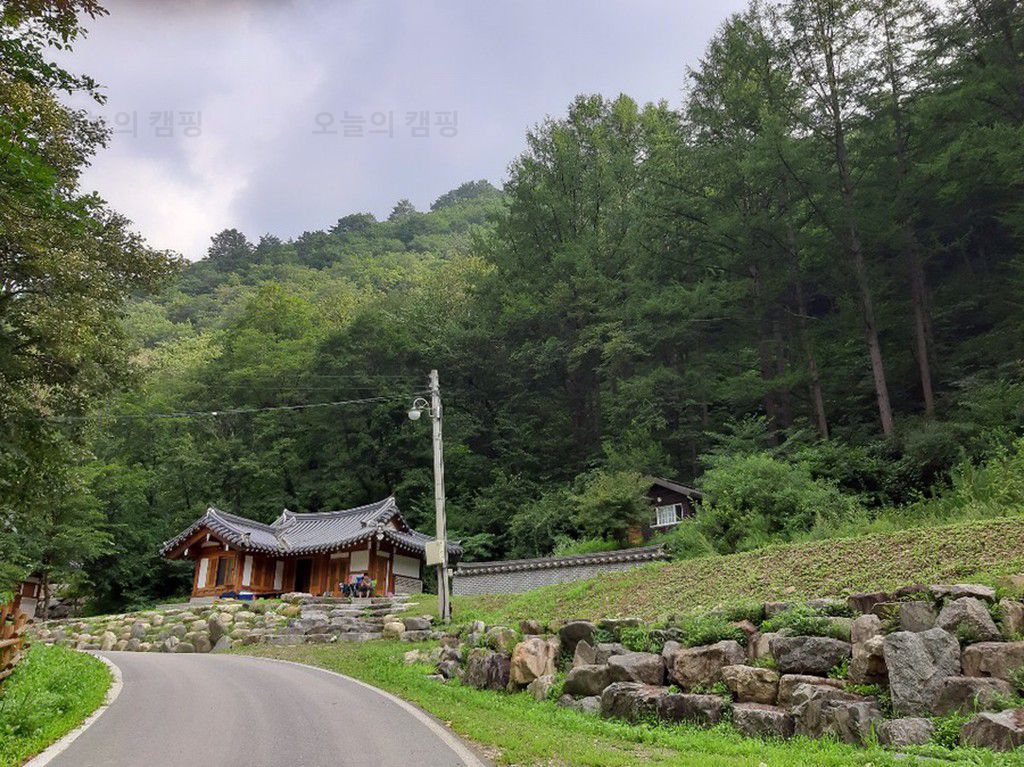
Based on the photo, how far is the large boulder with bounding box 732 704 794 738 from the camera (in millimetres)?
7254

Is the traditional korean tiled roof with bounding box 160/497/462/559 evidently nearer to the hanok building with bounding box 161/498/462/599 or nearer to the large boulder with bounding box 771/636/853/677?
the hanok building with bounding box 161/498/462/599

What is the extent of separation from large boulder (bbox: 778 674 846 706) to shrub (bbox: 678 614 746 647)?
3.76 feet

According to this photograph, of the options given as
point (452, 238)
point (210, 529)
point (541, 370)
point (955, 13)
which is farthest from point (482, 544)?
point (452, 238)

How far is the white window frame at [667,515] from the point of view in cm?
2664

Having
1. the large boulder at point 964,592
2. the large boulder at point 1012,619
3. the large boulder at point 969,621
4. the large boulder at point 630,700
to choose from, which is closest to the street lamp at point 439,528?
the large boulder at point 630,700

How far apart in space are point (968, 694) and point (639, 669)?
3.92m

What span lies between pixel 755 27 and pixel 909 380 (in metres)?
15.7

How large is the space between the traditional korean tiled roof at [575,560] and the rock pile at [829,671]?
33.8 feet

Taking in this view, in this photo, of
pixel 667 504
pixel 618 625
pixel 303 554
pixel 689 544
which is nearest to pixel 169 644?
pixel 303 554

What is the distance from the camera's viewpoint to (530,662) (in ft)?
34.5

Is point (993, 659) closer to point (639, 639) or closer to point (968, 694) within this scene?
point (968, 694)

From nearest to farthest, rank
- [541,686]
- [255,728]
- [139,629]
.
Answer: [255,728]
[541,686]
[139,629]

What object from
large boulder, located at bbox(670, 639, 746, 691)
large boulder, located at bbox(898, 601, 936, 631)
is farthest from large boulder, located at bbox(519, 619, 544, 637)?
large boulder, located at bbox(898, 601, 936, 631)

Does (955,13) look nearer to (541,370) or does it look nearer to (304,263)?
(541,370)
